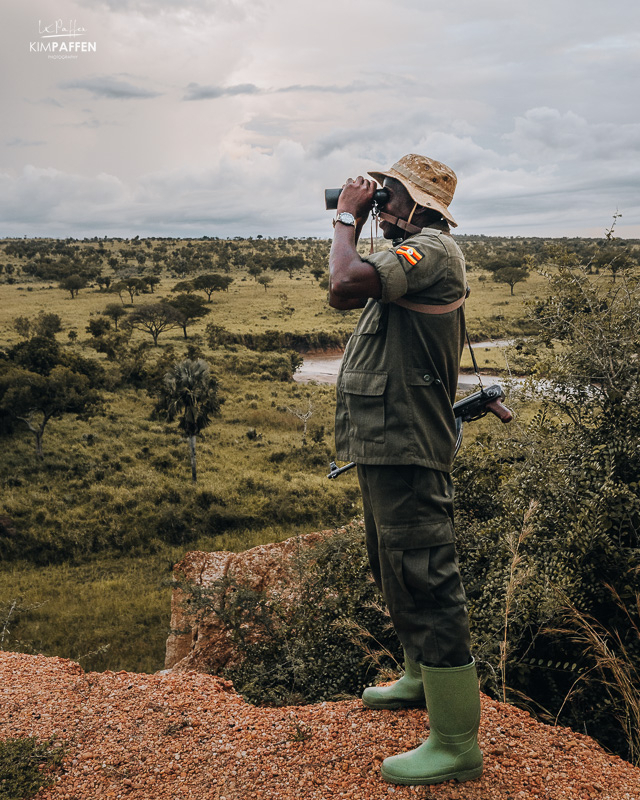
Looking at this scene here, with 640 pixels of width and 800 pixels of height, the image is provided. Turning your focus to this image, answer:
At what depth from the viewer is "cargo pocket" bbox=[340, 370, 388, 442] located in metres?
2.57

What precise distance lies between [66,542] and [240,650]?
15340 millimetres

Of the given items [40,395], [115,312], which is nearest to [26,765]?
[40,395]

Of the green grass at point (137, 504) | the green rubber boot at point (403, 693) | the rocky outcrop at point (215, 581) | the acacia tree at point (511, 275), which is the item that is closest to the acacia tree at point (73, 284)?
the green grass at point (137, 504)

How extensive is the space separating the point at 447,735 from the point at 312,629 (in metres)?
3.60

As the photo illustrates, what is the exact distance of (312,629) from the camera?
6070 mm

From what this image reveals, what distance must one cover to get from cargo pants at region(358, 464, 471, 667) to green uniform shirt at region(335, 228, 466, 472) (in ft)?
0.37

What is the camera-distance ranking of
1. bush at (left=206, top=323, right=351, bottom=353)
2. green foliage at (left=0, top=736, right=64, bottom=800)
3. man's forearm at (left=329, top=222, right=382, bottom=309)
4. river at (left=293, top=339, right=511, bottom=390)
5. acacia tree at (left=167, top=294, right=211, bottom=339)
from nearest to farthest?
man's forearm at (left=329, top=222, right=382, bottom=309)
green foliage at (left=0, top=736, right=64, bottom=800)
river at (left=293, top=339, right=511, bottom=390)
bush at (left=206, top=323, right=351, bottom=353)
acacia tree at (left=167, top=294, right=211, bottom=339)

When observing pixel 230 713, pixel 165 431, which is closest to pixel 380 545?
pixel 230 713

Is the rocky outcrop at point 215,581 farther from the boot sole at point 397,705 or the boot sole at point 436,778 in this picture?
the boot sole at point 436,778

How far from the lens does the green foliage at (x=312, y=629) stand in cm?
507

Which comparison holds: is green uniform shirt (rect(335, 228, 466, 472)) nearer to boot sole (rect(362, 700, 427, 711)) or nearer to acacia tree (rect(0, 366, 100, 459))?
boot sole (rect(362, 700, 427, 711))

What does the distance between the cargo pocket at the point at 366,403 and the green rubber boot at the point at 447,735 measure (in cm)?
107

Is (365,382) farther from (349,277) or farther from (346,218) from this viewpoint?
(346,218)

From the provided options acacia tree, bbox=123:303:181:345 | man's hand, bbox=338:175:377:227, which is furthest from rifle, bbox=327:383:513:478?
acacia tree, bbox=123:303:181:345
